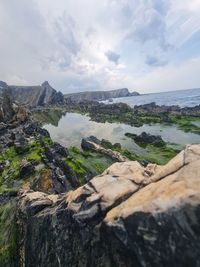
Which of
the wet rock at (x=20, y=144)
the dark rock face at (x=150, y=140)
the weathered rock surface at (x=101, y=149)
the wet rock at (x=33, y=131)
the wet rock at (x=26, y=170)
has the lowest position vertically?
the dark rock face at (x=150, y=140)

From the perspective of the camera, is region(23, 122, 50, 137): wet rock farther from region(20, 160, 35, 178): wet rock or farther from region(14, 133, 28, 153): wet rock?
region(20, 160, 35, 178): wet rock

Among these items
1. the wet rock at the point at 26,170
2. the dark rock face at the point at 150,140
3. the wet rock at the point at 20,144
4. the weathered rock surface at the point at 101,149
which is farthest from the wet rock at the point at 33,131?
the wet rock at the point at 26,170

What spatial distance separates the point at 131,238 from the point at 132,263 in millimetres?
748

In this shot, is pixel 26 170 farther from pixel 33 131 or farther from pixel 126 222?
pixel 33 131

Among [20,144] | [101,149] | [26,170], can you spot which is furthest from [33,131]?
[26,170]

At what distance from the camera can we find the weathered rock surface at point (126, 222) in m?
7.21

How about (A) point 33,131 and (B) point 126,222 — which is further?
→ (A) point 33,131

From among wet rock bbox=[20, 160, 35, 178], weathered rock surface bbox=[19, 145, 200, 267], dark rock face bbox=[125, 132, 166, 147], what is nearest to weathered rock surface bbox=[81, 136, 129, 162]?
dark rock face bbox=[125, 132, 166, 147]

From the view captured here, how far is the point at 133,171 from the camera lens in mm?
10797

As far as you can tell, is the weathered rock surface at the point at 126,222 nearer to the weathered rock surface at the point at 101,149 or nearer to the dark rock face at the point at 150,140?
the weathered rock surface at the point at 101,149

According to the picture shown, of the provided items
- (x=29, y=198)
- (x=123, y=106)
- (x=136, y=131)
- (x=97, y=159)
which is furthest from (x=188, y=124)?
(x=29, y=198)

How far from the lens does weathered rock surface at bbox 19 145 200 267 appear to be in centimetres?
721

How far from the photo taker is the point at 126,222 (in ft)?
26.4

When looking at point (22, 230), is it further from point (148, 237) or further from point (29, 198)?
point (148, 237)
